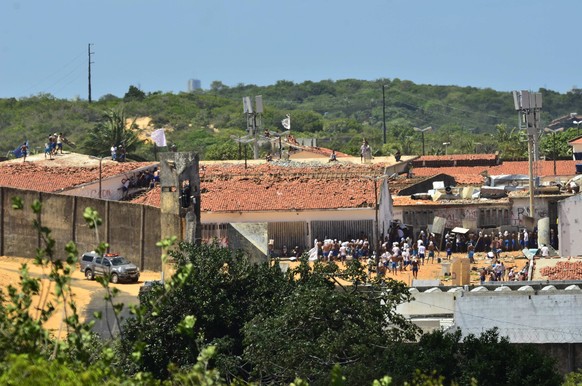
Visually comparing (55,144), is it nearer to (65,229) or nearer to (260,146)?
(65,229)

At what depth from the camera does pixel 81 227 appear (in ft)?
184

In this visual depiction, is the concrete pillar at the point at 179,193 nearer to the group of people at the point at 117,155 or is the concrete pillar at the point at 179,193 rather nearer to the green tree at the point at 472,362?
the green tree at the point at 472,362

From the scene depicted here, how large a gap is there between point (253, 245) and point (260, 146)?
166ft

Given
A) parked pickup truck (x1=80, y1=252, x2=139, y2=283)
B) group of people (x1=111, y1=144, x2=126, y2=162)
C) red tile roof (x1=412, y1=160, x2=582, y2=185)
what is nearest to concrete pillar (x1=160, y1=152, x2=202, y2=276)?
parked pickup truck (x1=80, y1=252, x2=139, y2=283)

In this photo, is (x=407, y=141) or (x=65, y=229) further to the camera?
(x=407, y=141)

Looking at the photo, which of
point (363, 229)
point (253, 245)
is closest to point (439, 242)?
point (363, 229)

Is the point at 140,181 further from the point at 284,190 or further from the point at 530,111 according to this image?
the point at 530,111

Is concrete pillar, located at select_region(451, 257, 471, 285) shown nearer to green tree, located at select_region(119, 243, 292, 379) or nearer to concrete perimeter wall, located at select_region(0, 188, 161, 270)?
green tree, located at select_region(119, 243, 292, 379)

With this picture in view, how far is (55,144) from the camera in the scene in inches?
2857

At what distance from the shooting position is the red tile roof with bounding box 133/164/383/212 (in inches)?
2398

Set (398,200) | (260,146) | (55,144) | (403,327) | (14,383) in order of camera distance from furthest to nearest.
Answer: (260,146) < (55,144) < (398,200) < (403,327) < (14,383)

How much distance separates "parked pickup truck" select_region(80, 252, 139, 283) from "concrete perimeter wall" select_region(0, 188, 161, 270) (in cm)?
151

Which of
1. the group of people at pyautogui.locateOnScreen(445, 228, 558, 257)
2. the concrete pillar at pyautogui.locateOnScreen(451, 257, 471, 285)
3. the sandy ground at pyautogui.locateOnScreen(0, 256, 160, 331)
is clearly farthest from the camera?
the group of people at pyautogui.locateOnScreen(445, 228, 558, 257)

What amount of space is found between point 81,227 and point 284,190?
391 inches
